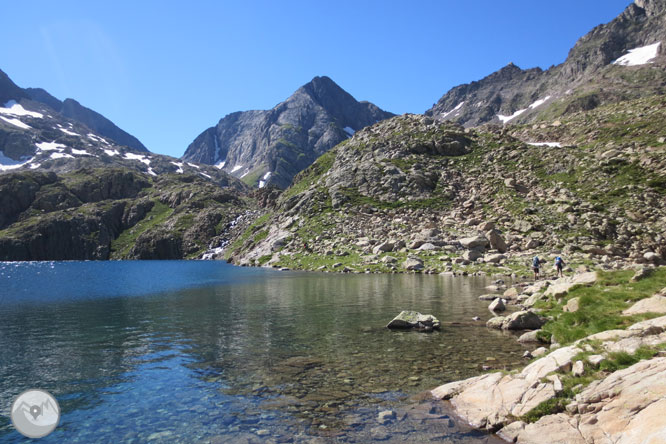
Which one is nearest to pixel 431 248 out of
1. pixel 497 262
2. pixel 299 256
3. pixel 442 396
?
pixel 497 262

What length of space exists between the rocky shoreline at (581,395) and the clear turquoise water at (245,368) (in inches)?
47.6

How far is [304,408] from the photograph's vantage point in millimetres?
13852

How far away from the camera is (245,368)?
1883cm

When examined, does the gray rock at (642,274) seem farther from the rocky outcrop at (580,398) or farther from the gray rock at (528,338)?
the rocky outcrop at (580,398)

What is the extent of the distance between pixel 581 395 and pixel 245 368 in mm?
14598

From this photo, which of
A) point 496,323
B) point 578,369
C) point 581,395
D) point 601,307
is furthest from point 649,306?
point 581,395

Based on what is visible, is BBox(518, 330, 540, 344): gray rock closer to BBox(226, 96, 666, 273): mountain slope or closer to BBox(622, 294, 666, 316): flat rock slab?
BBox(622, 294, 666, 316): flat rock slab

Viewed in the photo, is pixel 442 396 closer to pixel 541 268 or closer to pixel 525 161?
pixel 541 268

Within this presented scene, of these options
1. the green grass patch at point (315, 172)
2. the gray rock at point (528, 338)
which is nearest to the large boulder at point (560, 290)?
the gray rock at point (528, 338)

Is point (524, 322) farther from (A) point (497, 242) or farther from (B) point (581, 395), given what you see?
(A) point (497, 242)

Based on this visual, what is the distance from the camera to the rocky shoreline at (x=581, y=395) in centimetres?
952

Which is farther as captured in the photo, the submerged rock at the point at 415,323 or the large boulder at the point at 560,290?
the large boulder at the point at 560,290

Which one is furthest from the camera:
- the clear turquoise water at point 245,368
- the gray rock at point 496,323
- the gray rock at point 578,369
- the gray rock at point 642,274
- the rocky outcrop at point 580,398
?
the gray rock at point 496,323

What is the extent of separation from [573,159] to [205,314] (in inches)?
4262
